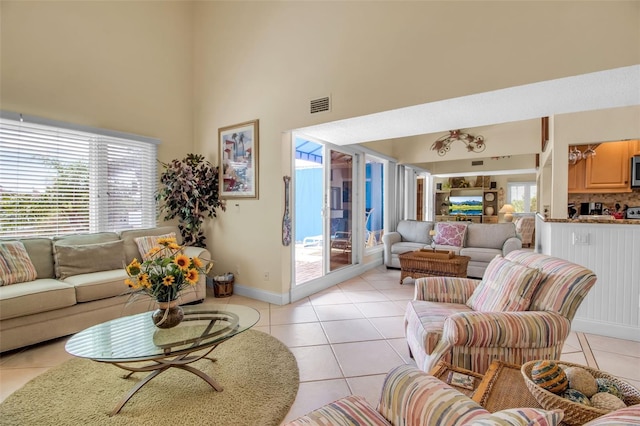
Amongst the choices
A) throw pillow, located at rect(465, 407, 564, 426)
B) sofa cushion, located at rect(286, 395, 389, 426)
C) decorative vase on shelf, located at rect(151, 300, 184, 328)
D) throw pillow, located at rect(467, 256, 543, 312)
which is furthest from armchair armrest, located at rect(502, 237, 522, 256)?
decorative vase on shelf, located at rect(151, 300, 184, 328)

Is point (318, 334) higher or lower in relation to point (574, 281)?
lower

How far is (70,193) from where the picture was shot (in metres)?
3.38

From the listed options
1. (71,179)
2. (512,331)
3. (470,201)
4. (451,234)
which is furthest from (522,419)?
(470,201)

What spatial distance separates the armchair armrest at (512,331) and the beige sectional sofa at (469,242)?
3.37m

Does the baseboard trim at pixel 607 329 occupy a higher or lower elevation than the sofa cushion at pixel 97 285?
lower

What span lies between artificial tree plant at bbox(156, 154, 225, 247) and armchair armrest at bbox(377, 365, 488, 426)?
357 centimetres

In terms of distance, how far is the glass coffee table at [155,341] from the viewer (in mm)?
1682

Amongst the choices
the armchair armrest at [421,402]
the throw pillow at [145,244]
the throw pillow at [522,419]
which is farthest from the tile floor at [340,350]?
the throw pillow at [522,419]

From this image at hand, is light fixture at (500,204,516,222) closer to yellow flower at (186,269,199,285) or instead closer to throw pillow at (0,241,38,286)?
yellow flower at (186,269,199,285)

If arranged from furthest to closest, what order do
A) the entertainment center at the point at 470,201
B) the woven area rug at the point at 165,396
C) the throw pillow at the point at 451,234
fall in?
1. the entertainment center at the point at 470,201
2. the throw pillow at the point at 451,234
3. the woven area rug at the point at 165,396

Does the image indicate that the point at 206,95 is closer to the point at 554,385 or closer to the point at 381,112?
the point at 381,112

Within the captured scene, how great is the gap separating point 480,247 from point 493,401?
457 centimetres

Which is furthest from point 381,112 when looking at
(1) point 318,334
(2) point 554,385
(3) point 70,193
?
(3) point 70,193

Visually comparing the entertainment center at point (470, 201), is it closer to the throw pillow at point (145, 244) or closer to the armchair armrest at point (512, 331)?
the throw pillow at point (145, 244)
